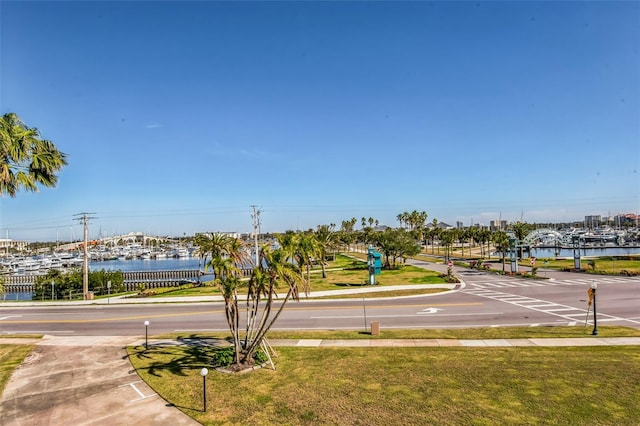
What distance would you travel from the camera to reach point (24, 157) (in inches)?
785

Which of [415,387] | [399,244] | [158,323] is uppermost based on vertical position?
[399,244]

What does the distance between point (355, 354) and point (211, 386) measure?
23.8ft

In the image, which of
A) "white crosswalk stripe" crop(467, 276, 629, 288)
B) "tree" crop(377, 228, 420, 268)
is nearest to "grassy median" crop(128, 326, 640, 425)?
"white crosswalk stripe" crop(467, 276, 629, 288)

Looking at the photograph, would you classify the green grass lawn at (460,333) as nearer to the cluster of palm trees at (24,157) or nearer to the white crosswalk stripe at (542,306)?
the white crosswalk stripe at (542,306)

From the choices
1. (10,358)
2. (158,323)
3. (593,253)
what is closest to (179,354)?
(10,358)

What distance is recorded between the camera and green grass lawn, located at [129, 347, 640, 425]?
12898 millimetres

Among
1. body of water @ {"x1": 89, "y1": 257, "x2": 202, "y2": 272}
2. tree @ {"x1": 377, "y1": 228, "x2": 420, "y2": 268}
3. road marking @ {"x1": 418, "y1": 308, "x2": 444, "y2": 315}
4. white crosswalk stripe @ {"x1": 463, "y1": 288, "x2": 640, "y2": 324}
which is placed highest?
tree @ {"x1": 377, "y1": 228, "x2": 420, "y2": 268}

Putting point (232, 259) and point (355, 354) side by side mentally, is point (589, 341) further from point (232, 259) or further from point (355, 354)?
point (232, 259)

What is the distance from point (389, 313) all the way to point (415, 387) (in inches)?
634

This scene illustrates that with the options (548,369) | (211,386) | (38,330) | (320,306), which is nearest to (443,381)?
(548,369)

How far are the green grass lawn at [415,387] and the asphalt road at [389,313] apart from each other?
24.9ft

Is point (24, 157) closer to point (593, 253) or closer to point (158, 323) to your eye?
point (158, 323)

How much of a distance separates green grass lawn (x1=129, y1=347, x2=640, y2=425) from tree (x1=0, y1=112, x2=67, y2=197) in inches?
427

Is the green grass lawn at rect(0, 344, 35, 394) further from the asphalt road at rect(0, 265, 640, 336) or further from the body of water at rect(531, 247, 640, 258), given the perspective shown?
the body of water at rect(531, 247, 640, 258)
